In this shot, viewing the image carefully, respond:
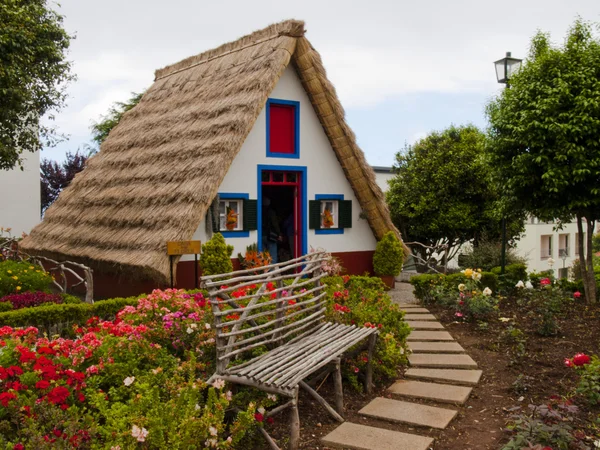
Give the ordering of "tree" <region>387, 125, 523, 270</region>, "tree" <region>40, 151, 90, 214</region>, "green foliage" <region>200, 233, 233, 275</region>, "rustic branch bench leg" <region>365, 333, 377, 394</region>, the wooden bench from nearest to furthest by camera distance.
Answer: the wooden bench < "rustic branch bench leg" <region>365, 333, 377, 394</region> < "green foliage" <region>200, 233, 233, 275</region> < "tree" <region>387, 125, 523, 270</region> < "tree" <region>40, 151, 90, 214</region>

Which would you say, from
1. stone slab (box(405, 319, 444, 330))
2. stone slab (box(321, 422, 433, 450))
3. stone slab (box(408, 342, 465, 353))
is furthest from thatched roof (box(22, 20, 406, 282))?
stone slab (box(321, 422, 433, 450))

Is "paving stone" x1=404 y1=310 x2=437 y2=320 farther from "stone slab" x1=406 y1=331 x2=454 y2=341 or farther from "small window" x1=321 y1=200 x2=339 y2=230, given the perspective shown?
"small window" x1=321 y1=200 x2=339 y2=230

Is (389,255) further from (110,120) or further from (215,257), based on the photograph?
(110,120)

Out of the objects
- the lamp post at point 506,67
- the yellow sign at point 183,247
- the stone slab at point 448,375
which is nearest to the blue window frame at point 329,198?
the lamp post at point 506,67

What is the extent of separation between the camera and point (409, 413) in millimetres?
5176

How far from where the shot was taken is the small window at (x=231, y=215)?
11578 mm

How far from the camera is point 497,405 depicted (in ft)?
17.9

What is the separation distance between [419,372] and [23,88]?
38.2ft

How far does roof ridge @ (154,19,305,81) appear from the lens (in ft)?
39.5

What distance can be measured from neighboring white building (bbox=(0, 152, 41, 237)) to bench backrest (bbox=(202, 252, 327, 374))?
1981 cm

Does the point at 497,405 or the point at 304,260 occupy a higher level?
the point at 304,260

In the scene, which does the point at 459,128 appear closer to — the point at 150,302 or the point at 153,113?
the point at 153,113

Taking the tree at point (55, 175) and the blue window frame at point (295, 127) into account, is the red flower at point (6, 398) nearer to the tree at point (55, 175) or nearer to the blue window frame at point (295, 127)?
the blue window frame at point (295, 127)

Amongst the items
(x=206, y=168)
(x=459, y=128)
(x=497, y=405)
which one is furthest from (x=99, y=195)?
(x=459, y=128)
